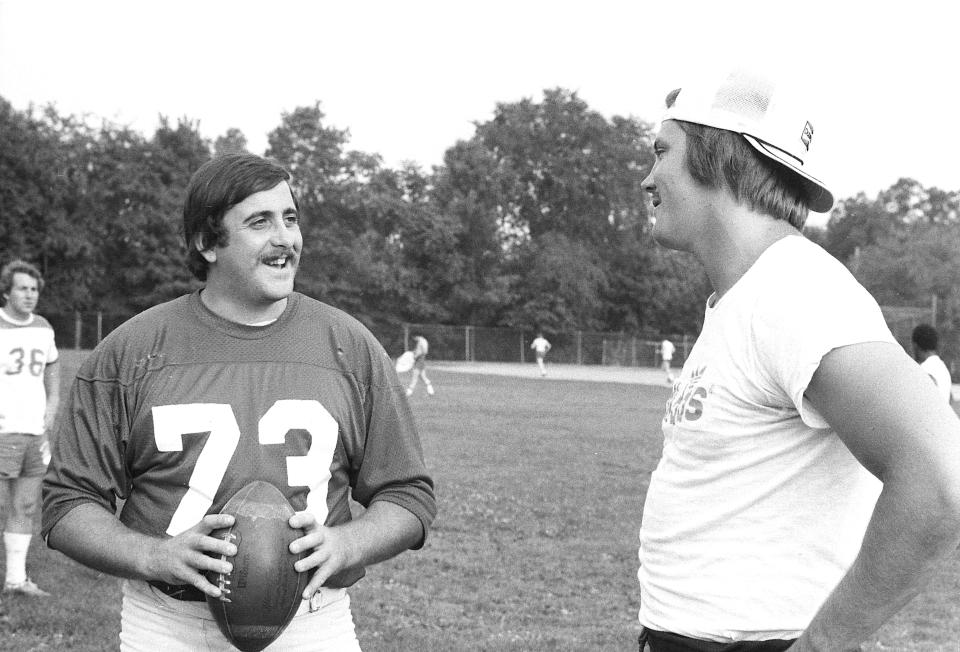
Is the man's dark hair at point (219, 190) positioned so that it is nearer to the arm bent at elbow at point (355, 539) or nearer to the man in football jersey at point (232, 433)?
the man in football jersey at point (232, 433)

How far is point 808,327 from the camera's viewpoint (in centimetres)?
187

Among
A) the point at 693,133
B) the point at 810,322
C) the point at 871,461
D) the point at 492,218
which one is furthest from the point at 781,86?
the point at 492,218

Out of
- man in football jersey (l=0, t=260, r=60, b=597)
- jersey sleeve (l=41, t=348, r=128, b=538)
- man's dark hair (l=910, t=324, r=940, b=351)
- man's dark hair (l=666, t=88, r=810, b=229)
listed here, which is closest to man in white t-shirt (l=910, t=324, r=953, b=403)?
man's dark hair (l=910, t=324, r=940, b=351)

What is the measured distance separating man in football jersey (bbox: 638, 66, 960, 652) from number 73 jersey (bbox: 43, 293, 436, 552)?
1107 mm

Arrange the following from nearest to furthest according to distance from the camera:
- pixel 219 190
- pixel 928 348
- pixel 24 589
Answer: pixel 219 190 → pixel 24 589 → pixel 928 348

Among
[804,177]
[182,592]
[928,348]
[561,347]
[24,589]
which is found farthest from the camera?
[561,347]

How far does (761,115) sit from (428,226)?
60.6 meters

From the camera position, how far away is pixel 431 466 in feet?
45.2

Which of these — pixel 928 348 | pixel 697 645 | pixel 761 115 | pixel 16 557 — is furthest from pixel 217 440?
pixel 928 348

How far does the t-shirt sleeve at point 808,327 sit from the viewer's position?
183 centimetres

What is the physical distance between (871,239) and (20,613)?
312 feet

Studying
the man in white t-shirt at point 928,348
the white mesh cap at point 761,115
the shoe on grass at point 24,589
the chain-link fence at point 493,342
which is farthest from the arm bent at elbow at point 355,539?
the chain-link fence at point 493,342

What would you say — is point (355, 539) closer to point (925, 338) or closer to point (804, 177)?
point (804, 177)

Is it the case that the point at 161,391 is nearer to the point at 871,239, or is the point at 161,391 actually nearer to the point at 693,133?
the point at 693,133
